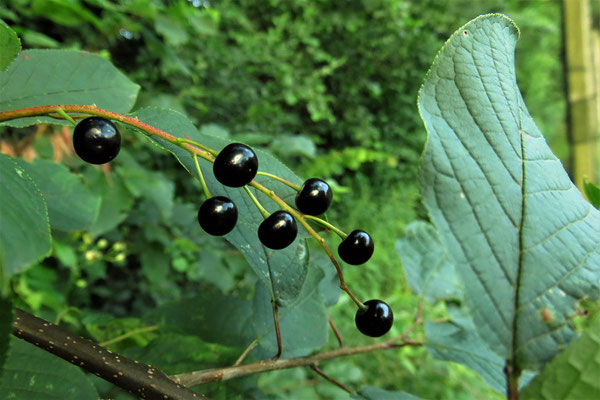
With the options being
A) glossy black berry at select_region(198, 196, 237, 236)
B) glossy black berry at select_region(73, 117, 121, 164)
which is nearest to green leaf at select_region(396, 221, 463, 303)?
glossy black berry at select_region(198, 196, 237, 236)

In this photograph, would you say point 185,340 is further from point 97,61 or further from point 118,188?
point 118,188

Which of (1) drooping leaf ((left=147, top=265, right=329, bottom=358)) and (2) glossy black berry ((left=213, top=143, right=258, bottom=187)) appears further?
(1) drooping leaf ((left=147, top=265, right=329, bottom=358))

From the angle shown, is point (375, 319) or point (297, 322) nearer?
point (375, 319)

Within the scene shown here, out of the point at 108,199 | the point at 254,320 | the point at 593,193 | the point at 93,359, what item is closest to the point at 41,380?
the point at 93,359

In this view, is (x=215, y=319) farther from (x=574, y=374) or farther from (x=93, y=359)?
(x=574, y=374)

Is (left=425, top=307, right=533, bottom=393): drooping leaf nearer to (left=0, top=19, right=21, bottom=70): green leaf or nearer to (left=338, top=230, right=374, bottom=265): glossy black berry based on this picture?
(left=338, top=230, right=374, bottom=265): glossy black berry
